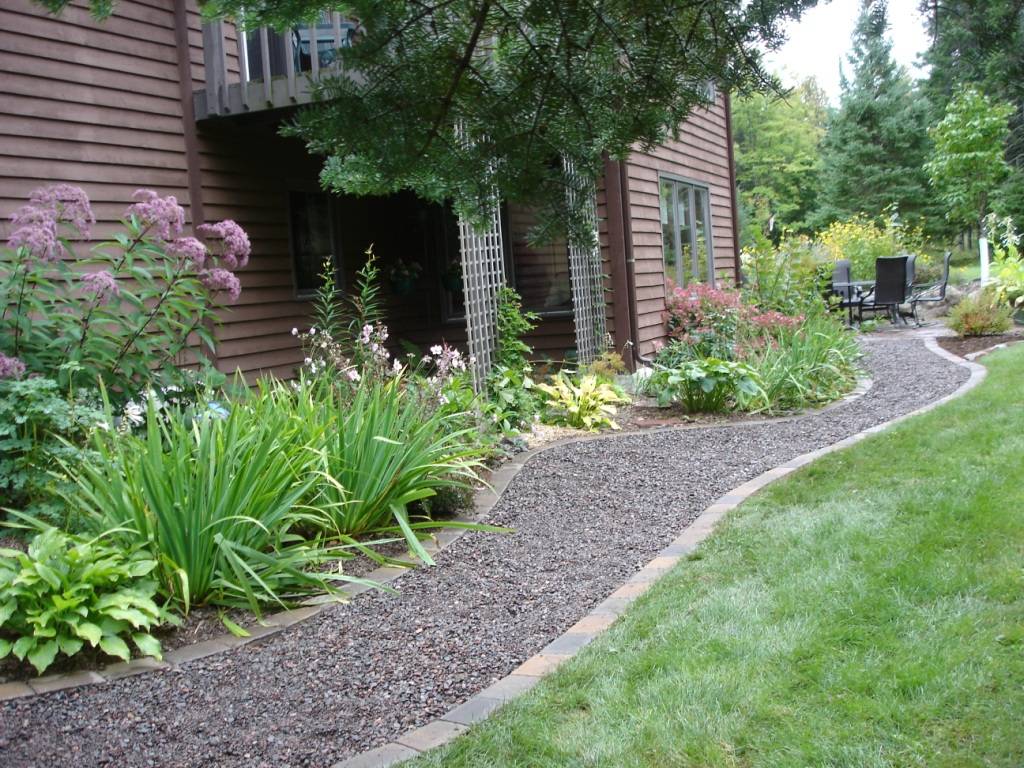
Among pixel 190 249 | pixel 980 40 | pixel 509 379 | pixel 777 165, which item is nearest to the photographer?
pixel 980 40

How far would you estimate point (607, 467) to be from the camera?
19.1ft

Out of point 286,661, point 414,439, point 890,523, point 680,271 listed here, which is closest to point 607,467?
point 414,439

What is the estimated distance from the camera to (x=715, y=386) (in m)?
7.52

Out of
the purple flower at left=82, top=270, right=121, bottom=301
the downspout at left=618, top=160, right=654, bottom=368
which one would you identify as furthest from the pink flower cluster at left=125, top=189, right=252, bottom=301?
Result: the downspout at left=618, top=160, right=654, bottom=368

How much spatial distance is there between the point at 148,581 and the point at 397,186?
1.86m

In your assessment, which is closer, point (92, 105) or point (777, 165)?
point (92, 105)

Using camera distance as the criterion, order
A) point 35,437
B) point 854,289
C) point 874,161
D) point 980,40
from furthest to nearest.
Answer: point 874,161 < point 854,289 < point 35,437 < point 980,40

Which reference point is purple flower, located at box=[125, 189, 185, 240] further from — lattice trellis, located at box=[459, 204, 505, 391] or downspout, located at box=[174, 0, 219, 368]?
lattice trellis, located at box=[459, 204, 505, 391]

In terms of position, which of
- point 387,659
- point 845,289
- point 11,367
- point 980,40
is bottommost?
point 387,659

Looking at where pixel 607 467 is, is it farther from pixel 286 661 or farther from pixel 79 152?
pixel 79 152

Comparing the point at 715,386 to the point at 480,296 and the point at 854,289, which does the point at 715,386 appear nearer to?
the point at 480,296

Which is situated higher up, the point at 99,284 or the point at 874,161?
the point at 874,161

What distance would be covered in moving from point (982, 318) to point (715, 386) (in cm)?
566

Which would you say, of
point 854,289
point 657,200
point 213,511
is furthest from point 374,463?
point 854,289
